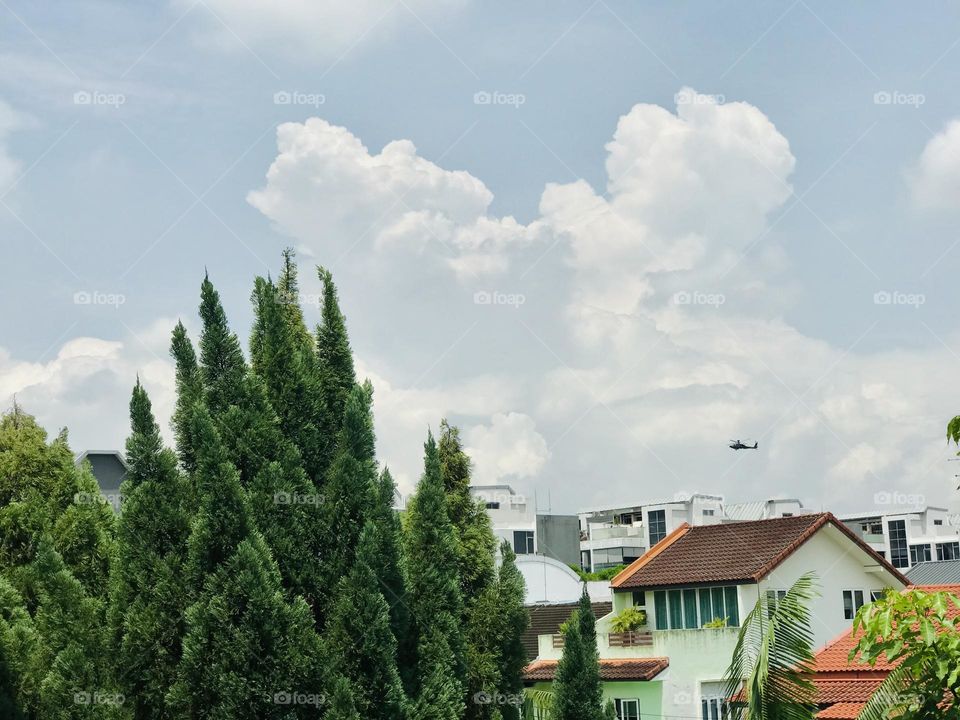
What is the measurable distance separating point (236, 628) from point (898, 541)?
99.2 m

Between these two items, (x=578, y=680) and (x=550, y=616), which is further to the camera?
(x=550, y=616)

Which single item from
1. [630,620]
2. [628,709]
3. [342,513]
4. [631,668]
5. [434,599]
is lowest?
[628,709]

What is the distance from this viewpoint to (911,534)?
104000 mm

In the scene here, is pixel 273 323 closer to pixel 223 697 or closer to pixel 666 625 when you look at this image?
pixel 223 697

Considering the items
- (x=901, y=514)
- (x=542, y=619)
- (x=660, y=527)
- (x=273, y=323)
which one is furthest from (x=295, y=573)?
(x=901, y=514)

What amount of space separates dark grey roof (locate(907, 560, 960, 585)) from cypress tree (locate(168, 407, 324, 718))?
56.6 m

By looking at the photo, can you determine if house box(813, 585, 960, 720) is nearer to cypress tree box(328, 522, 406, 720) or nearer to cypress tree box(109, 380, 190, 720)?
cypress tree box(328, 522, 406, 720)

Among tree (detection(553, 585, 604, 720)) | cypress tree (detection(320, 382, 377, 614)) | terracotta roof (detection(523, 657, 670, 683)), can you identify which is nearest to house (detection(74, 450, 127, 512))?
terracotta roof (detection(523, 657, 670, 683))
